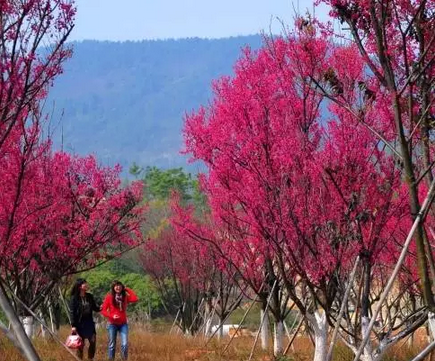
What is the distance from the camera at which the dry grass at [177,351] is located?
522 inches

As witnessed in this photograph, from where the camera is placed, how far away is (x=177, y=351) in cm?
1645

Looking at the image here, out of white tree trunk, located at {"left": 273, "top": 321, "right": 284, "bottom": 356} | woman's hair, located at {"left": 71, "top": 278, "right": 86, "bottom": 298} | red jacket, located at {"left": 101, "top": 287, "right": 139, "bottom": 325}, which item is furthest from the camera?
white tree trunk, located at {"left": 273, "top": 321, "right": 284, "bottom": 356}

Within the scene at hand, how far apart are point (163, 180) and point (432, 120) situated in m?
77.5

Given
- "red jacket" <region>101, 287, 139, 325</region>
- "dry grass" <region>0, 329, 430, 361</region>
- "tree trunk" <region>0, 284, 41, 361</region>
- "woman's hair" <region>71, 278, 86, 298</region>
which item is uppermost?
"tree trunk" <region>0, 284, 41, 361</region>

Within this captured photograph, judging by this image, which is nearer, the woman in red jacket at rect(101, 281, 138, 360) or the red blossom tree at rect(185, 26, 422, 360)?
the red blossom tree at rect(185, 26, 422, 360)

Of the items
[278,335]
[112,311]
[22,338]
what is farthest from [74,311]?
[22,338]

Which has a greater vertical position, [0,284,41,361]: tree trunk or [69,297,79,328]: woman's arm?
[0,284,41,361]: tree trunk

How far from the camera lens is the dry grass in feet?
43.5

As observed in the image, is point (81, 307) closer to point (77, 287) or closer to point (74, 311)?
point (74, 311)

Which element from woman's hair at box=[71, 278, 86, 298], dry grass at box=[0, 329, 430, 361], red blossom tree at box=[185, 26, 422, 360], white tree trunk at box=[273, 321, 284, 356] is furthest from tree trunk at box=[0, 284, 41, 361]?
white tree trunk at box=[273, 321, 284, 356]

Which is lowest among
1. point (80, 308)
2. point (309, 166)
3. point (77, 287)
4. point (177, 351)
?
point (177, 351)

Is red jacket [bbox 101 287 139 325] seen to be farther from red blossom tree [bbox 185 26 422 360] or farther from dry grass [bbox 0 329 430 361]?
red blossom tree [bbox 185 26 422 360]

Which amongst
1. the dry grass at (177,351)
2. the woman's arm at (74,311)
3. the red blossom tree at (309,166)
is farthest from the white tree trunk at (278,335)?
the woman's arm at (74,311)

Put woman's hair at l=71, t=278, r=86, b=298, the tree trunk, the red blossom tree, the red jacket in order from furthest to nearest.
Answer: the red jacket
woman's hair at l=71, t=278, r=86, b=298
the red blossom tree
the tree trunk
